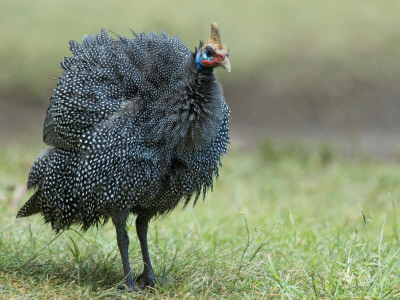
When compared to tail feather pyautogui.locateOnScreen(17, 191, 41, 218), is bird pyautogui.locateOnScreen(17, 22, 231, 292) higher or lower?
higher

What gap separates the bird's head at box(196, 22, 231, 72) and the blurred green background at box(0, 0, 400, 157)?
16.4 feet

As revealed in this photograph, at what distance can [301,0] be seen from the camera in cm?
1220

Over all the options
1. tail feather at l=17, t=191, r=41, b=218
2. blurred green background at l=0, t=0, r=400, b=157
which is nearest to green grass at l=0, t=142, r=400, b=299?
tail feather at l=17, t=191, r=41, b=218

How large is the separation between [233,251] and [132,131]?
3.51ft

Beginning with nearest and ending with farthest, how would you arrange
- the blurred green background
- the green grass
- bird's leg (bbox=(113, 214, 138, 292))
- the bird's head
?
1. the bird's head
2. the green grass
3. bird's leg (bbox=(113, 214, 138, 292))
4. the blurred green background

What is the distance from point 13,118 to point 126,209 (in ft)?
18.4

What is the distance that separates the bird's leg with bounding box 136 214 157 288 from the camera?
144 inches

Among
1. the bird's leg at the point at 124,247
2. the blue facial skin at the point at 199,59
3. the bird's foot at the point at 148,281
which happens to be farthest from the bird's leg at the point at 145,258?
the blue facial skin at the point at 199,59

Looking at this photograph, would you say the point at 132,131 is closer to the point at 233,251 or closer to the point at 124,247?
the point at 124,247

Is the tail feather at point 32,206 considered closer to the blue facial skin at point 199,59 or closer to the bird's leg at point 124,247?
the bird's leg at point 124,247

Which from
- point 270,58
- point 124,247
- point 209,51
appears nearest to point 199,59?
point 209,51

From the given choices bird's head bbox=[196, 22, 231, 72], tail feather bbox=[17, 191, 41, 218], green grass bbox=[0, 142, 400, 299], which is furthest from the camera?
tail feather bbox=[17, 191, 41, 218]

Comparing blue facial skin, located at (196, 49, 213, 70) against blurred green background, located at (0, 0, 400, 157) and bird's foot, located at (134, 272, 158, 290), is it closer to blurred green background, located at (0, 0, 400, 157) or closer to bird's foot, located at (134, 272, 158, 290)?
bird's foot, located at (134, 272, 158, 290)

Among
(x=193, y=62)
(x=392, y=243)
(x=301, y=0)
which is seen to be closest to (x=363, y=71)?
(x=301, y=0)
